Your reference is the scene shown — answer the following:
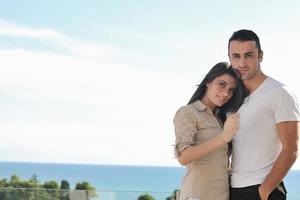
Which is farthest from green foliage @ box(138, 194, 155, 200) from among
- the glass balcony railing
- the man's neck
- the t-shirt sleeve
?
the t-shirt sleeve

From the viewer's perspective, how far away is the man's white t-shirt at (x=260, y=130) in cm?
317

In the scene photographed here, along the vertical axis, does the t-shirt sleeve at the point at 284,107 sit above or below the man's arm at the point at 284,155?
above

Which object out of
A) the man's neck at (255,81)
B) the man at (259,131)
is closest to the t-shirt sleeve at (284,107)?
the man at (259,131)

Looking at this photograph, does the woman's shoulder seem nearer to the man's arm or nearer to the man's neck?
the man's neck

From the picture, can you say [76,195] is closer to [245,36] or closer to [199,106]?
[199,106]

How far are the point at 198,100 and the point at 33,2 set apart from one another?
1880 cm

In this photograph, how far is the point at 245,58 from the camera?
3.23 meters

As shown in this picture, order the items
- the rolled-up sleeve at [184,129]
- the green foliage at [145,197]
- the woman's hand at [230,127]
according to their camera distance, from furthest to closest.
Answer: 1. the green foliage at [145,197]
2. the rolled-up sleeve at [184,129]
3. the woman's hand at [230,127]

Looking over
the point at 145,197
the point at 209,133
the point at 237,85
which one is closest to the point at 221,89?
the point at 237,85

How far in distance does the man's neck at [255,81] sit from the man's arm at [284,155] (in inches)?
8.5

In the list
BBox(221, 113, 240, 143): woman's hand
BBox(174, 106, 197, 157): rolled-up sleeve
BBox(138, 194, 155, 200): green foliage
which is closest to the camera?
BBox(221, 113, 240, 143): woman's hand

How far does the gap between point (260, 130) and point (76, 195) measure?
4050mm

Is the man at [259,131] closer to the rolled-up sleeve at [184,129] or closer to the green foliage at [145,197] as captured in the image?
the rolled-up sleeve at [184,129]

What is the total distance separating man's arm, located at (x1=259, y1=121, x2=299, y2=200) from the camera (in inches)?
124
